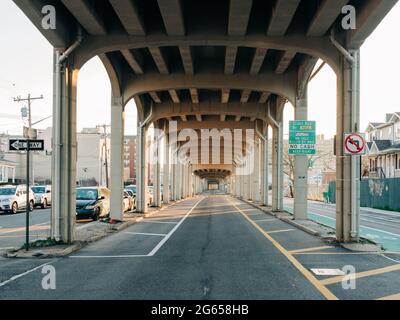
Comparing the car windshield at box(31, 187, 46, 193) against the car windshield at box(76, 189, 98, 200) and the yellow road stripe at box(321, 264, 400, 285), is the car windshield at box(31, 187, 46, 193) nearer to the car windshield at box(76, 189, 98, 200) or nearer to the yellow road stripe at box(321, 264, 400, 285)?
the car windshield at box(76, 189, 98, 200)

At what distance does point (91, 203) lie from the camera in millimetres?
21250

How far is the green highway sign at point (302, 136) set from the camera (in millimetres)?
20250

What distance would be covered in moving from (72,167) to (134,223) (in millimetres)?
8125

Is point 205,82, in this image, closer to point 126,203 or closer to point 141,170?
point 141,170

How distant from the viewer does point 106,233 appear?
15.8 metres

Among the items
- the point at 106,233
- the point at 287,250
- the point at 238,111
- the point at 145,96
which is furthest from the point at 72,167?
the point at 238,111

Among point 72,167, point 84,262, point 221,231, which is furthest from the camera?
point 221,231

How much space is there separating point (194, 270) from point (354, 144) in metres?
6.46

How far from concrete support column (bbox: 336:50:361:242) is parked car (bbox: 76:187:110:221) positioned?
1185 cm

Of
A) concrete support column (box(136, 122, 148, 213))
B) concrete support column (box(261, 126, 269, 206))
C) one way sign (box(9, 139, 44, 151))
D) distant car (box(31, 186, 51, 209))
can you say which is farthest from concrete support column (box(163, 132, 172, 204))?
one way sign (box(9, 139, 44, 151))

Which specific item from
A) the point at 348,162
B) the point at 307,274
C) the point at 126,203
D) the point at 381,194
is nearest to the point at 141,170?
the point at 126,203

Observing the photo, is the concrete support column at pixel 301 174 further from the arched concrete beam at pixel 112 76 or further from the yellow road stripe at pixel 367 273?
the yellow road stripe at pixel 367 273
